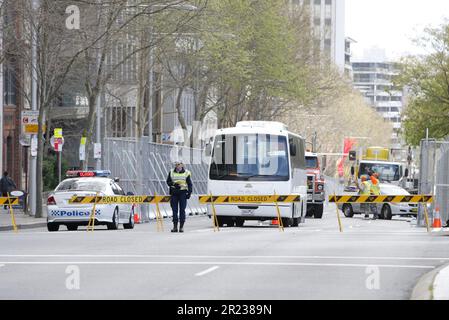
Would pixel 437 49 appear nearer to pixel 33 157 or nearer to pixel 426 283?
pixel 33 157

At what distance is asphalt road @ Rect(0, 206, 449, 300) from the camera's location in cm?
1548

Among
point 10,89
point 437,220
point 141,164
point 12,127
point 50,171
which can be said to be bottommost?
point 437,220

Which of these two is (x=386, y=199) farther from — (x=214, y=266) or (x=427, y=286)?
(x=427, y=286)

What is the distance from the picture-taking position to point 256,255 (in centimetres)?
2244

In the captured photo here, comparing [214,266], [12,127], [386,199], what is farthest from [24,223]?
[12,127]

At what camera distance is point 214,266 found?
19.6 meters

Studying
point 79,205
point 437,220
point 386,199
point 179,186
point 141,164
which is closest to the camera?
A: point 179,186

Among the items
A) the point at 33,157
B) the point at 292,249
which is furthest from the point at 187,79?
the point at 292,249

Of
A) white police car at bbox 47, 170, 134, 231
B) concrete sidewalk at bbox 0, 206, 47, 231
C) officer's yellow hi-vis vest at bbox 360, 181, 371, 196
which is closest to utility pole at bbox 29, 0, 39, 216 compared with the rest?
concrete sidewalk at bbox 0, 206, 47, 231

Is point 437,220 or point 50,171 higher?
point 50,171

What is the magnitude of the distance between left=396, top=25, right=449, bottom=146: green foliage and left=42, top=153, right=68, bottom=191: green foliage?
2114 cm

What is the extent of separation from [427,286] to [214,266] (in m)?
4.64

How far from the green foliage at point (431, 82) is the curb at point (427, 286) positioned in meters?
61.5

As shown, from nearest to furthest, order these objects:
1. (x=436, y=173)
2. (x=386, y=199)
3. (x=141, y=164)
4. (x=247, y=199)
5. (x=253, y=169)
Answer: (x=386, y=199) < (x=247, y=199) < (x=436, y=173) < (x=253, y=169) < (x=141, y=164)
